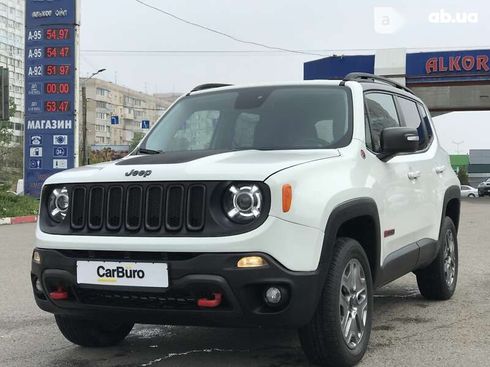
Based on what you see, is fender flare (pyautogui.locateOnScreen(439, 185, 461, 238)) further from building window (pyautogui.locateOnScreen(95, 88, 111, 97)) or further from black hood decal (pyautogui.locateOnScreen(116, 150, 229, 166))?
building window (pyautogui.locateOnScreen(95, 88, 111, 97))

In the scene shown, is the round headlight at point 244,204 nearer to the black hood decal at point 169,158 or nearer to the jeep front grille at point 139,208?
the jeep front grille at point 139,208

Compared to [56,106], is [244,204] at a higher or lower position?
lower

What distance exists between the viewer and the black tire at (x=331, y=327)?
3.47 meters

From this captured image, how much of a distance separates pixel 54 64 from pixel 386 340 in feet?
62.3

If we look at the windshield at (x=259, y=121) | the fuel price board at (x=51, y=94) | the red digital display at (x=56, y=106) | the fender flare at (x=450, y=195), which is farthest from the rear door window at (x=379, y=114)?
the red digital display at (x=56, y=106)

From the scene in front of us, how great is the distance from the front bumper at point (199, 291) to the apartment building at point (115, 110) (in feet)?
337

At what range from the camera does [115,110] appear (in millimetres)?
116188

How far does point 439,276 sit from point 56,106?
1771 centimetres

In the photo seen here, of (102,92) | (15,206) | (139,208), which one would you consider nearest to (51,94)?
(15,206)

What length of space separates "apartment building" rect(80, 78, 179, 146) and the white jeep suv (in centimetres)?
10185

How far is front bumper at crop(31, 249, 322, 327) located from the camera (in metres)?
3.20

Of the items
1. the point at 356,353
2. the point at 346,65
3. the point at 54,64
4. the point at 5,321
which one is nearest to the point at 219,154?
the point at 356,353

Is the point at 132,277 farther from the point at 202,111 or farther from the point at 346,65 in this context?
the point at 346,65

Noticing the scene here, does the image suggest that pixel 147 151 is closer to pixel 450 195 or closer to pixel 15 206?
pixel 450 195
